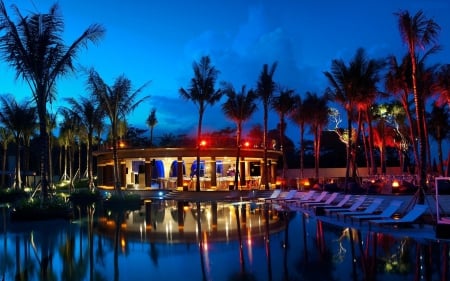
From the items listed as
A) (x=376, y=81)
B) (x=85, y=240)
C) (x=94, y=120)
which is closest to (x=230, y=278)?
(x=85, y=240)

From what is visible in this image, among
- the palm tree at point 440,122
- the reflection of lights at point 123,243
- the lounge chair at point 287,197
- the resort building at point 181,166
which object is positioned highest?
the palm tree at point 440,122

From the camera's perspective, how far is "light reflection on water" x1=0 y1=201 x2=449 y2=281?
8086mm

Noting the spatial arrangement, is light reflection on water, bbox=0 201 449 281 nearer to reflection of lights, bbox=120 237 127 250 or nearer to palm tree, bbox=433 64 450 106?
reflection of lights, bbox=120 237 127 250

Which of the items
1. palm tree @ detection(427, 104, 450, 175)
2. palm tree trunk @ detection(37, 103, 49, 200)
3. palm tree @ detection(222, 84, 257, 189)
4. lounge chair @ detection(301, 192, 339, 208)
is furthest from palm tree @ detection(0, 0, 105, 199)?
palm tree @ detection(427, 104, 450, 175)

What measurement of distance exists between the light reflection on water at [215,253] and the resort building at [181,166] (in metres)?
20.4

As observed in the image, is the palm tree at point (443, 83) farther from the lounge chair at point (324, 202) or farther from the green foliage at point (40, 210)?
the green foliage at point (40, 210)

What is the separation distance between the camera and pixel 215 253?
10.2m

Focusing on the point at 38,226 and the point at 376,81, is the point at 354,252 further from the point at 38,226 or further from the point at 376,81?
the point at 376,81

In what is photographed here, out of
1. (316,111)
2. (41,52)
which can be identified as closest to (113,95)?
(41,52)

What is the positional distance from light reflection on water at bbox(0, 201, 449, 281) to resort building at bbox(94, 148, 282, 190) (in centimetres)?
2044

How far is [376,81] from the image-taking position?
2694 cm

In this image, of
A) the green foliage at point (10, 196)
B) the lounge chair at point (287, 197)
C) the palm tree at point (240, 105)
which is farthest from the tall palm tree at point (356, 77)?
the green foliage at point (10, 196)

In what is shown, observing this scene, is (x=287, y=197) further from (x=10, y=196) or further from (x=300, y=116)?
(x=10, y=196)

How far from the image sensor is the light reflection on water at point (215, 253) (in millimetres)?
8086
